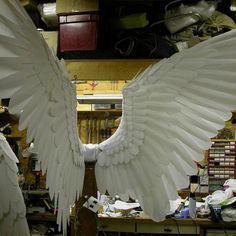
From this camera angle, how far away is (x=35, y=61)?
2.81 feet

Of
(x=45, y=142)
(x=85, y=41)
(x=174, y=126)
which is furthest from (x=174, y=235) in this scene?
(x=45, y=142)

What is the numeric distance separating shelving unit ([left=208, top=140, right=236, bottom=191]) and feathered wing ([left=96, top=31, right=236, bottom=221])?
321 cm

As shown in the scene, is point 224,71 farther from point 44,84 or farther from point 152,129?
point 44,84

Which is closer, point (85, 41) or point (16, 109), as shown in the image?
point (16, 109)

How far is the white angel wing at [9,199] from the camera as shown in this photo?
96 cm

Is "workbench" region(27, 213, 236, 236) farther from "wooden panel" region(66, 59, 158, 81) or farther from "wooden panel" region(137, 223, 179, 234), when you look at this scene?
"wooden panel" region(66, 59, 158, 81)

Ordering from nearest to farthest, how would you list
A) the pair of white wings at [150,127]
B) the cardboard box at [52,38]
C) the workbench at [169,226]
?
1. the pair of white wings at [150,127]
2. the cardboard box at [52,38]
3. the workbench at [169,226]

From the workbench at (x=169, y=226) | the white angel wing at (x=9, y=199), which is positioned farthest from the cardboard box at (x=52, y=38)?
the workbench at (x=169, y=226)

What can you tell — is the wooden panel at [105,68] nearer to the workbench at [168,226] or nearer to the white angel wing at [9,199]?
the white angel wing at [9,199]

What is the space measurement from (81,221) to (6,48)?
82 cm

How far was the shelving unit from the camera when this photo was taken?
4289mm

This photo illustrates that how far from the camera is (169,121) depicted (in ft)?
3.85

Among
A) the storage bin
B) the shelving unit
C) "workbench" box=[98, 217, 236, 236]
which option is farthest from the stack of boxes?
the shelving unit

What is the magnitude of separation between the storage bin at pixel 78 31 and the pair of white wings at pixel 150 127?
40.3 inches
